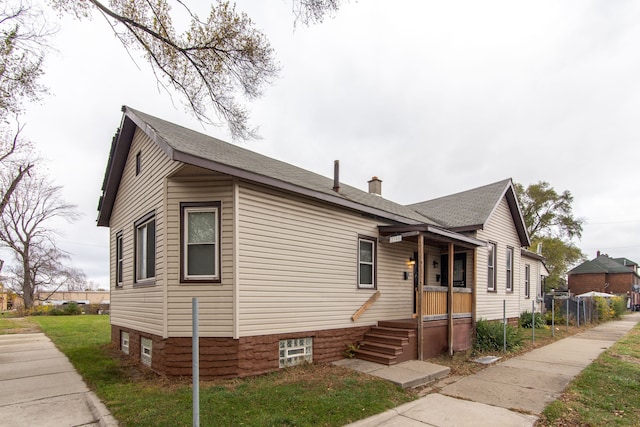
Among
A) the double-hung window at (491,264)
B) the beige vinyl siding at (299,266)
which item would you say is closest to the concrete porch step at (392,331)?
the beige vinyl siding at (299,266)

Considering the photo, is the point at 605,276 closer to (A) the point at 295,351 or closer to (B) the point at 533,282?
(B) the point at 533,282

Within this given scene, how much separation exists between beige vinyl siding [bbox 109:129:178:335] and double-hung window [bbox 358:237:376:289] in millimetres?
4871

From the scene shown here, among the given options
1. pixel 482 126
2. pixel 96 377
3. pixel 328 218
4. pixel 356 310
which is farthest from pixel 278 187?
pixel 482 126

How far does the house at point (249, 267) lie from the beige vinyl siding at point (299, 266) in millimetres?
27

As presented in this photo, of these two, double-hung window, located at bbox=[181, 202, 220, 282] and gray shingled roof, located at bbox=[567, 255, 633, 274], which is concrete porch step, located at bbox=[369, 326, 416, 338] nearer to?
double-hung window, located at bbox=[181, 202, 220, 282]

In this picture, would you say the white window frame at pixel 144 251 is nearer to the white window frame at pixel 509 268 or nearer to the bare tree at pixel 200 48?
the bare tree at pixel 200 48

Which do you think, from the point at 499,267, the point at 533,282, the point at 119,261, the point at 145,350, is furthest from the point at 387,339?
the point at 533,282

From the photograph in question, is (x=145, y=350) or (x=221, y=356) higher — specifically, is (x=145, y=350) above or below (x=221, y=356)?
below

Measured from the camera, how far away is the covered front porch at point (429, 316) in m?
8.31

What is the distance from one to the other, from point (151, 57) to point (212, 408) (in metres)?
7.25

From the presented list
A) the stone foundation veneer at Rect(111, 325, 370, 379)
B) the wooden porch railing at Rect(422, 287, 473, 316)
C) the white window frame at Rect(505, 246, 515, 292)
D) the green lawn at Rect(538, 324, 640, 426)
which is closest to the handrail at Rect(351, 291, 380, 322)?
the wooden porch railing at Rect(422, 287, 473, 316)

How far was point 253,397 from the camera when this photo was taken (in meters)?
5.35

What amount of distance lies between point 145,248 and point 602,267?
58.9 m

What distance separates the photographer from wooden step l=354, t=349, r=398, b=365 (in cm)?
768
